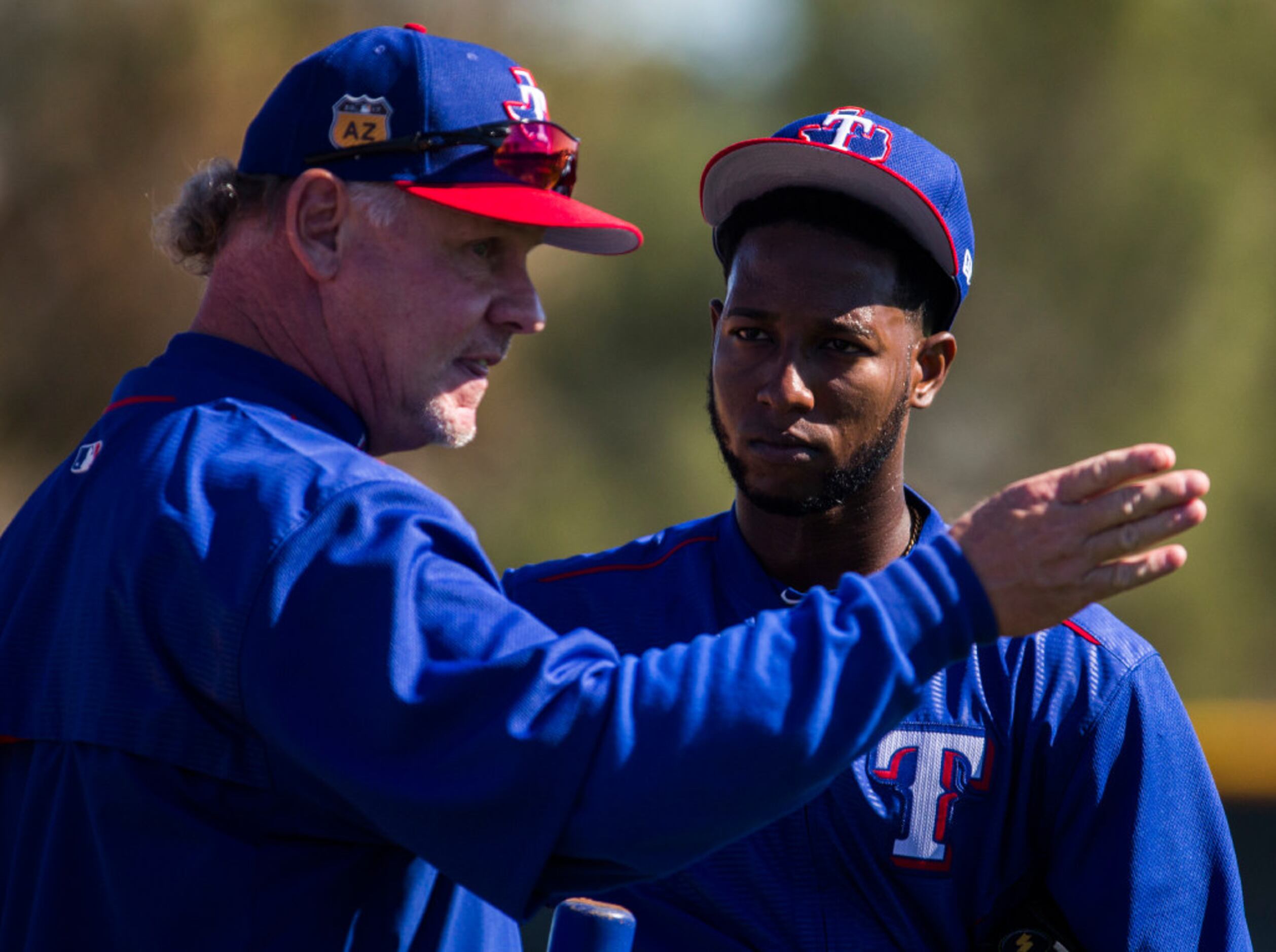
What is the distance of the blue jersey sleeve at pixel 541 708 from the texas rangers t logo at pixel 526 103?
2.38 ft

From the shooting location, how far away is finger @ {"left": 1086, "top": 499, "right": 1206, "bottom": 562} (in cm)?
161

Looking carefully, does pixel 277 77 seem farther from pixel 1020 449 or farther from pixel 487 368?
pixel 487 368

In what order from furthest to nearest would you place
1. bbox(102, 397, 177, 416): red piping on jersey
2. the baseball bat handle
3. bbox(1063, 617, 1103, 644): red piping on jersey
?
bbox(1063, 617, 1103, 644): red piping on jersey < the baseball bat handle < bbox(102, 397, 177, 416): red piping on jersey

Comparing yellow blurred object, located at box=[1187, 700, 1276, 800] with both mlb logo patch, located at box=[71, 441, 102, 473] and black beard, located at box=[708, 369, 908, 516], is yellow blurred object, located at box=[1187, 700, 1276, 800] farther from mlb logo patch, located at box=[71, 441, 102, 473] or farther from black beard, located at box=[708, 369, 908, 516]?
mlb logo patch, located at box=[71, 441, 102, 473]

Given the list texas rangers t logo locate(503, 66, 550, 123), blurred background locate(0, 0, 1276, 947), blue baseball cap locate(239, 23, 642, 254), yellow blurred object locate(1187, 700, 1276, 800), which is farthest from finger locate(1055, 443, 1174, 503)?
blurred background locate(0, 0, 1276, 947)

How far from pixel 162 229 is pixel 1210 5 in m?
16.4

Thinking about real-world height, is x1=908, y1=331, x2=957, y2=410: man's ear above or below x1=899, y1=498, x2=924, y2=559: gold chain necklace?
above

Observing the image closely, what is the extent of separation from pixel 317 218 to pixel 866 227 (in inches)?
50.1

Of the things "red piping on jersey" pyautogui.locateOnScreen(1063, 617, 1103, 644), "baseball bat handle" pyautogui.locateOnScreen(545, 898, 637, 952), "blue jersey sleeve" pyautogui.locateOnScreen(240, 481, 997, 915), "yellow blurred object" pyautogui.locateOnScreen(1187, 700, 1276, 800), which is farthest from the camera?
"yellow blurred object" pyautogui.locateOnScreen(1187, 700, 1276, 800)

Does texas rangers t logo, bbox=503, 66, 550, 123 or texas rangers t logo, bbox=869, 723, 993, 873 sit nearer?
texas rangers t logo, bbox=503, 66, 550, 123

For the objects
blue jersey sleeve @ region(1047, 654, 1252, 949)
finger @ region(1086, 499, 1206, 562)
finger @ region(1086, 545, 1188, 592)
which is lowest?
blue jersey sleeve @ region(1047, 654, 1252, 949)

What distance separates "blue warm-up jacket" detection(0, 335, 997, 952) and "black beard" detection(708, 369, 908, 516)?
108cm

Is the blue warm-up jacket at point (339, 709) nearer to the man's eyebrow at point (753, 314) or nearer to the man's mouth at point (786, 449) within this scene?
the man's mouth at point (786, 449)

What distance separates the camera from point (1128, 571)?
1.63 metres
